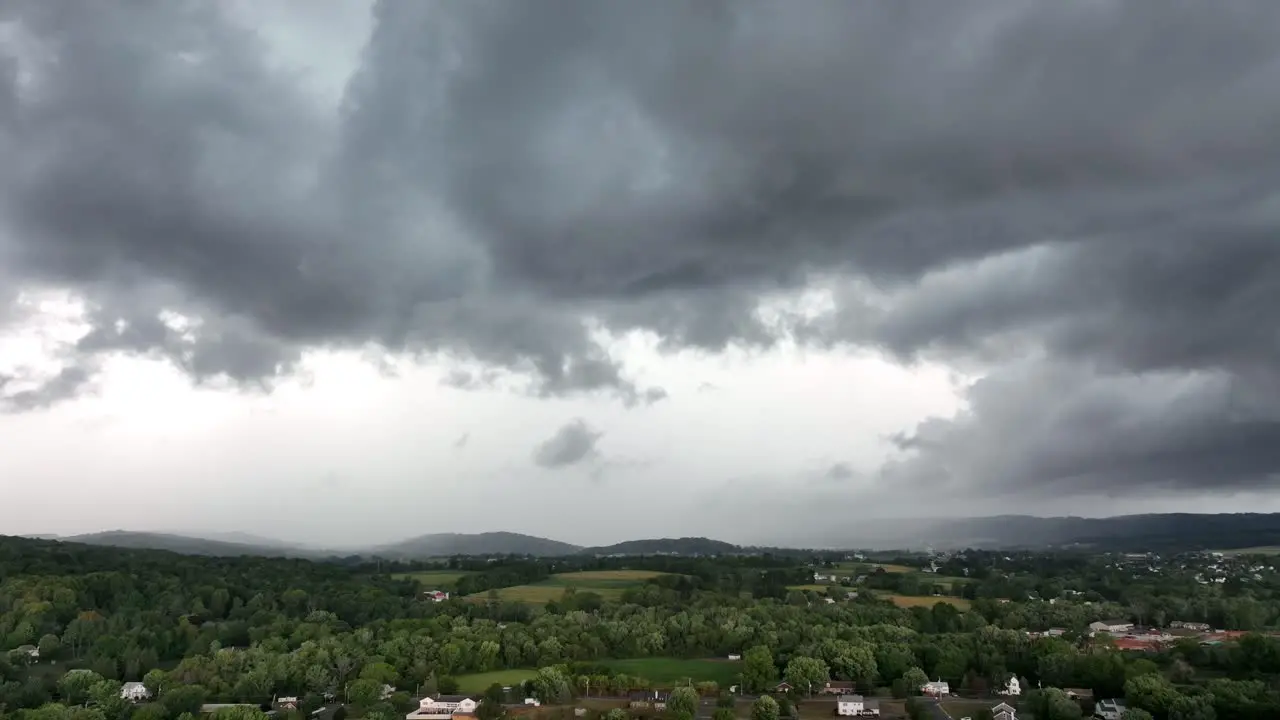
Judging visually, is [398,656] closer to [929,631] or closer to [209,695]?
[209,695]

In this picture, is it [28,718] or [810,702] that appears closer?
[28,718]

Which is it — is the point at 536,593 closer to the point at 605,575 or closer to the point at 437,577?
the point at 605,575

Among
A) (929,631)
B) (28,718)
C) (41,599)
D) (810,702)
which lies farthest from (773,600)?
(41,599)

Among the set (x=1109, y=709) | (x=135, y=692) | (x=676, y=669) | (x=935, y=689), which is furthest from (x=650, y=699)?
(x=135, y=692)

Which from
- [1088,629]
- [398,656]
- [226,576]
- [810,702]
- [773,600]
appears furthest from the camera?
[226,576]

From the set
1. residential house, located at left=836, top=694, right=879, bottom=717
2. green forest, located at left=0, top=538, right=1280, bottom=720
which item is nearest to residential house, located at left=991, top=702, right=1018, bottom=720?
green forest, located at left=0, top=538, right=1280, bottom=720

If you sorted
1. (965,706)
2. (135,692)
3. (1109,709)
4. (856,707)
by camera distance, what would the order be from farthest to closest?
(135,692) < (965,706) < (856,707) < (1109,709)

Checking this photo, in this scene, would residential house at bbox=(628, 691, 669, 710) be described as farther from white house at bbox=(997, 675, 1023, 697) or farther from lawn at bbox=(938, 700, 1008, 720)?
white house at bbox=(997, 675, 1023, 697)

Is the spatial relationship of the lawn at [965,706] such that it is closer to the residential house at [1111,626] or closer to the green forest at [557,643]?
the green forest at [557,643]
